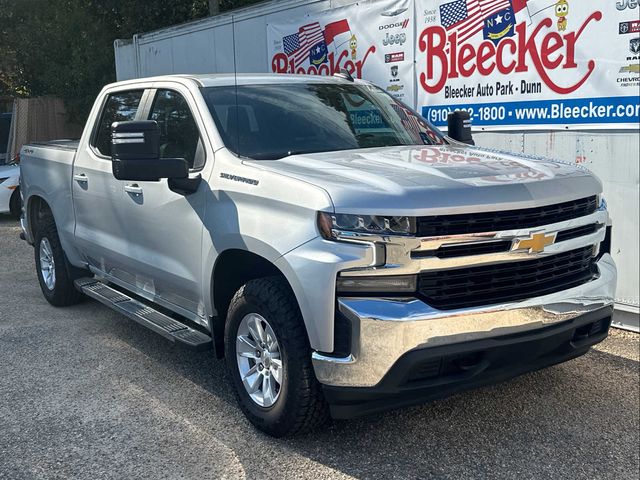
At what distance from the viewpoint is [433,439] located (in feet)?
12.7

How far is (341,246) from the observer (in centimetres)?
330

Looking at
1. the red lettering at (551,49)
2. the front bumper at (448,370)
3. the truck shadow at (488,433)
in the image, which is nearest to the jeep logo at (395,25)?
the red lettering at (551,49)

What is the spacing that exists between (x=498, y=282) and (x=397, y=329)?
59cm

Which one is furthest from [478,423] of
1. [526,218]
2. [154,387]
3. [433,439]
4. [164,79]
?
[164,79]

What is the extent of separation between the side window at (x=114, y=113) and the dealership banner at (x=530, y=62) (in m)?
2.99

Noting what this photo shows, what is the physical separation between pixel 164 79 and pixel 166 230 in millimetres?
1121

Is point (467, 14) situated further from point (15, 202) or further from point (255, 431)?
point (15, 202)

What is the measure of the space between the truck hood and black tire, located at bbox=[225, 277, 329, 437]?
59 cm

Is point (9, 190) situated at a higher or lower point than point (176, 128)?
lower

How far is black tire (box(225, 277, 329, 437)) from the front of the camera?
3.54 metres

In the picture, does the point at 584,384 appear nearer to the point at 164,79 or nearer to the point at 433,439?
the point at 433,439

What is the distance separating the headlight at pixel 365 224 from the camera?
3270 millimetres

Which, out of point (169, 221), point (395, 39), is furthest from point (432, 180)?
point (395, 39)

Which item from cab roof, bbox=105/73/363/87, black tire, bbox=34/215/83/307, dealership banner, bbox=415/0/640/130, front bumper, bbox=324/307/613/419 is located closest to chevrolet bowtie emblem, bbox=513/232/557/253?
front bumper, bbox=324/307/613/419
